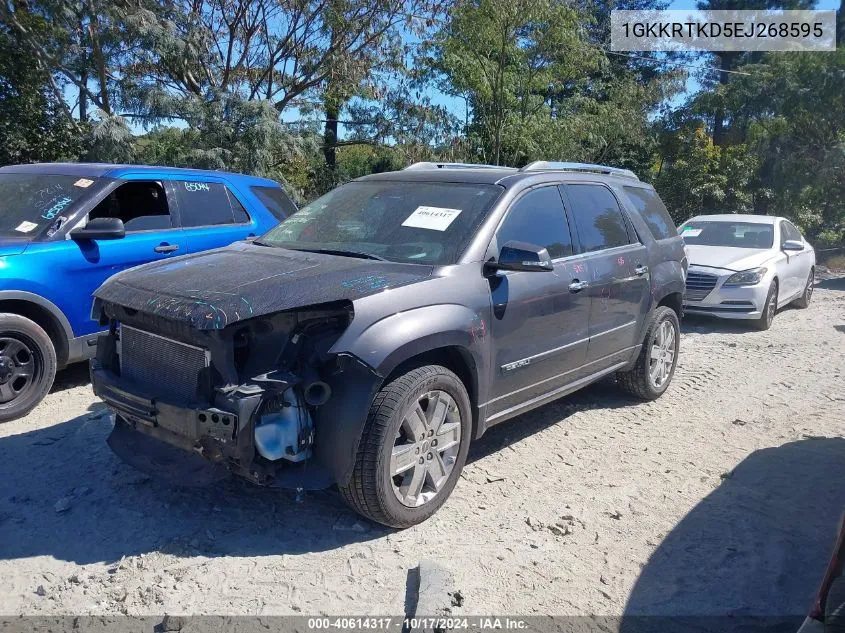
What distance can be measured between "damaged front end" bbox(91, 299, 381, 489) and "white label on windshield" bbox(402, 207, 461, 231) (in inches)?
43.4

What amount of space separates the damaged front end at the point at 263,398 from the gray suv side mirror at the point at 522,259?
42.3 inches

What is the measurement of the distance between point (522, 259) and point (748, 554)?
6.28 feet

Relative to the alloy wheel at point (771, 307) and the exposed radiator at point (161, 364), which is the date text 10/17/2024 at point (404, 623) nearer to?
the exposed radiator at point (161, 364)

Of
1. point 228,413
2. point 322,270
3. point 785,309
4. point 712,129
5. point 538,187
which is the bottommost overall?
point 785,309

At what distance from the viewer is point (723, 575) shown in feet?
11.2

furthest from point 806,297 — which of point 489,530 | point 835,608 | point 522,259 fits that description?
point 835,608

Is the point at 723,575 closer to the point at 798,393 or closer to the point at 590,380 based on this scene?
the point at 590,380

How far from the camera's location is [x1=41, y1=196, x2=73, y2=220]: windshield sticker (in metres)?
5.53

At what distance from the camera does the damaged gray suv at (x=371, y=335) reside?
10.7 feet

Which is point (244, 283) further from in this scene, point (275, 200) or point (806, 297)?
point (806, 297)

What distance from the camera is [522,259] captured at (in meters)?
3.91

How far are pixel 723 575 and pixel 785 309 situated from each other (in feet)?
31.8

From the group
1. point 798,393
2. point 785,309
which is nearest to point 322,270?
point 798,393

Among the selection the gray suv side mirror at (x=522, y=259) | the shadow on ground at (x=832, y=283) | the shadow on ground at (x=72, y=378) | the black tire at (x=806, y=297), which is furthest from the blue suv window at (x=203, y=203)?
the shadow on ground at (x=832, y=283)
